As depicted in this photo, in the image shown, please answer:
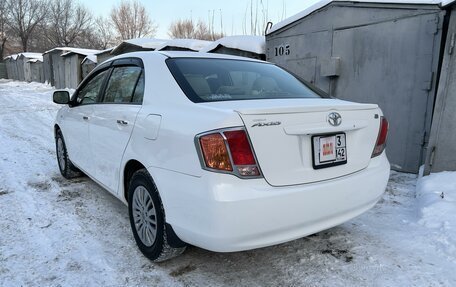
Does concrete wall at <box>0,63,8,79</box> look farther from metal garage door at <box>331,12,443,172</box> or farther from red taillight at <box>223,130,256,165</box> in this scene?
red taillight at <box>223,130,256,165</box>

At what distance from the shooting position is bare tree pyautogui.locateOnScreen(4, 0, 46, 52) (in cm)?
5306

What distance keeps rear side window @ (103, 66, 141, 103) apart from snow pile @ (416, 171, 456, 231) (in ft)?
9.28

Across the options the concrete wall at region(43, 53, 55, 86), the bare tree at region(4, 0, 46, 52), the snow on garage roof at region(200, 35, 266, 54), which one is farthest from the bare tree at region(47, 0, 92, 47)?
the snow on garage roof at region(200, 35, 266, 54)

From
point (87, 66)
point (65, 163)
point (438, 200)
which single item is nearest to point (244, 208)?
point (438, 200)

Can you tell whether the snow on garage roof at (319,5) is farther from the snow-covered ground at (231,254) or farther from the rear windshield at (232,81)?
the rear windshield at (232,81)

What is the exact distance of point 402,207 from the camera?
366cm

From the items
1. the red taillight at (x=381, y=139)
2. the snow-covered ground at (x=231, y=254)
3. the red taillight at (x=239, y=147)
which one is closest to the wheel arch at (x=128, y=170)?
the snow-covered ground at (x=231, y=254)

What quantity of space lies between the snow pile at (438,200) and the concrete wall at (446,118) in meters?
0.16

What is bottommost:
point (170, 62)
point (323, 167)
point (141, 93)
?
point (323, 167)

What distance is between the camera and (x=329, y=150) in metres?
2.21

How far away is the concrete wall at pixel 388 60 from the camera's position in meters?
4.74

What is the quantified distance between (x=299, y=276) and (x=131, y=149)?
1.53 meters

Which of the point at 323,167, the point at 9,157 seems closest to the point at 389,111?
the point at 323,167

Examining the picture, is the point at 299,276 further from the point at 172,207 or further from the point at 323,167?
the point at 172,207
